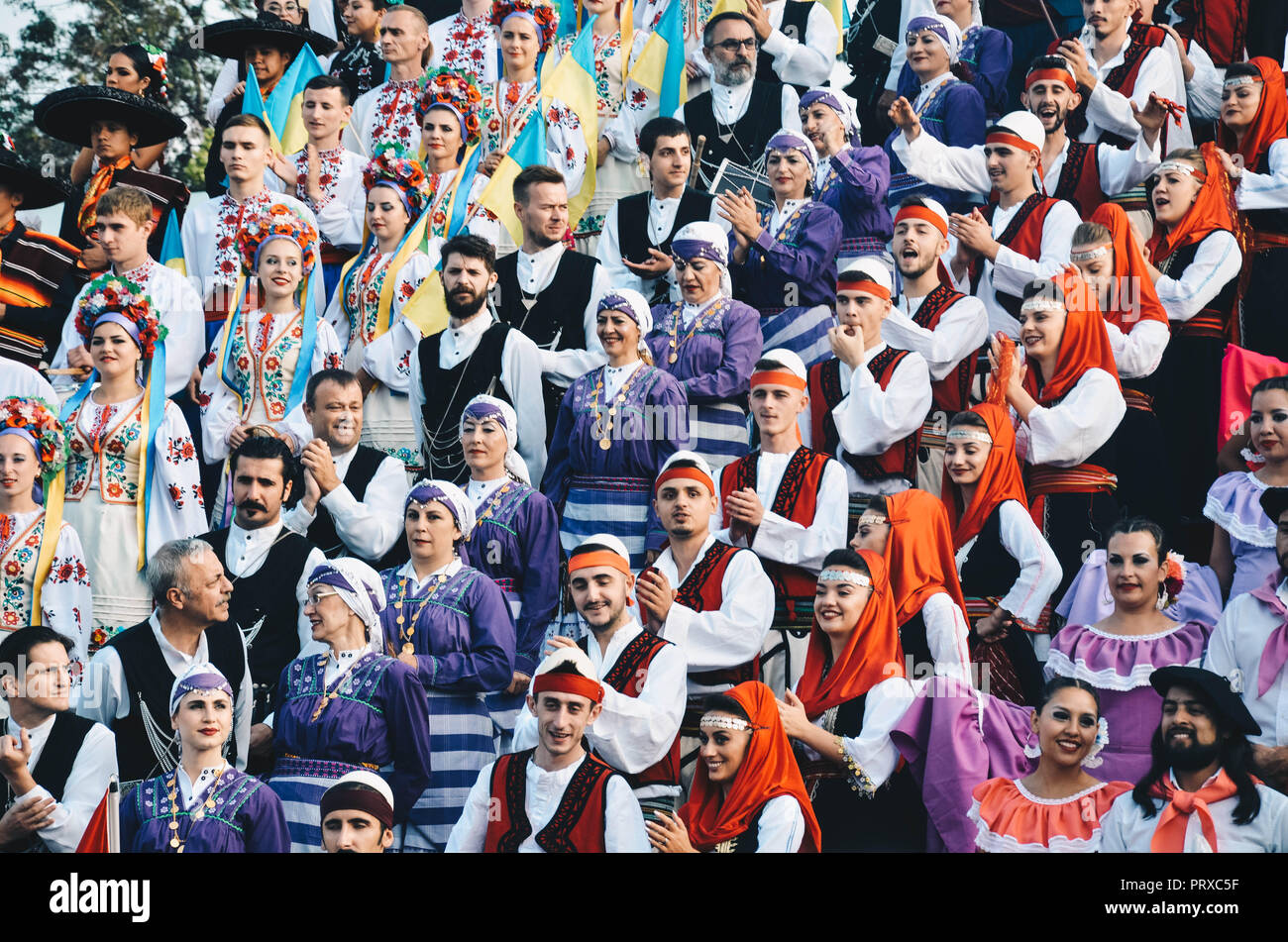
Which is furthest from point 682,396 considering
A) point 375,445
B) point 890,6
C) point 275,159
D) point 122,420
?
point 890,6

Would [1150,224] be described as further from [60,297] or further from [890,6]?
[60,297]

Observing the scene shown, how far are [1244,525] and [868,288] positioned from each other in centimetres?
174

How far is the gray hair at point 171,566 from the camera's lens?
6.66 metres

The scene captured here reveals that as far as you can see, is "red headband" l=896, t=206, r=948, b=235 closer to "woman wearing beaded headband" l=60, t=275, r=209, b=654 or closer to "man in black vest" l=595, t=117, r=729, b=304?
"man in black vest" l=595, t=117, r=729, b=304

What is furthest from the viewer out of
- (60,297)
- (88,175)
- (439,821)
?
(88,175)

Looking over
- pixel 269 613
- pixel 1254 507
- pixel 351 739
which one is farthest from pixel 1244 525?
pixel 269 613

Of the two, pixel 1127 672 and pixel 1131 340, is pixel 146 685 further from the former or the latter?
pixel 1131 340

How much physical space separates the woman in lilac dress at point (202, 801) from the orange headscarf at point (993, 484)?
273 centimetres

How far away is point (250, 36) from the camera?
10641mm

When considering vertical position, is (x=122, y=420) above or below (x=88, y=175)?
below

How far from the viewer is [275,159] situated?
9.55 meters

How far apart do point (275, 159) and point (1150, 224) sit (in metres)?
4.18

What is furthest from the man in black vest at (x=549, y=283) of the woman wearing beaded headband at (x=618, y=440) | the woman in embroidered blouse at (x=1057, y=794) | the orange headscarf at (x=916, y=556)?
the woman in embroidered blouse at (x=1057, y=794)

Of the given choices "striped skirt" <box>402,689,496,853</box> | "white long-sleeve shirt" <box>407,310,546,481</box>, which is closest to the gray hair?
"striped skirt" <box>402,689,496,853</box>
